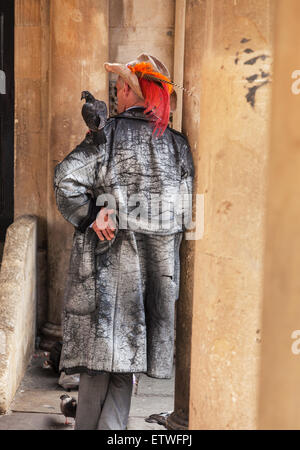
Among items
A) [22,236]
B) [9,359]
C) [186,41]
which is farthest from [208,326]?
[22,236]

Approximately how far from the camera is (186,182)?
4082 mm

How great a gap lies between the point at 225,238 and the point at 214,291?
0.56 feet

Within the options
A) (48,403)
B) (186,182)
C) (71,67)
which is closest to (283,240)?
(186,182)

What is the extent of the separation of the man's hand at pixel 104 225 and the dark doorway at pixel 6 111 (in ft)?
11.4

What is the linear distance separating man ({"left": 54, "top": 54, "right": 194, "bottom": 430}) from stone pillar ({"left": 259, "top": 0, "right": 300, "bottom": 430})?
70.6 inches

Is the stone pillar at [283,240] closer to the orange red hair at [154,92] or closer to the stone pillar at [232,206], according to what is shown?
the stone pillar at [232,206]

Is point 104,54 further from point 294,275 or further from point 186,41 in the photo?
point 294,275

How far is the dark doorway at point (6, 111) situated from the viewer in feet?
23.2

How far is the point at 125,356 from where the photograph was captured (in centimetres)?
392

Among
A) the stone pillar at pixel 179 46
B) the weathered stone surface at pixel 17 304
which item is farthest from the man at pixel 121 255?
the stone pillar at pixel 179 46

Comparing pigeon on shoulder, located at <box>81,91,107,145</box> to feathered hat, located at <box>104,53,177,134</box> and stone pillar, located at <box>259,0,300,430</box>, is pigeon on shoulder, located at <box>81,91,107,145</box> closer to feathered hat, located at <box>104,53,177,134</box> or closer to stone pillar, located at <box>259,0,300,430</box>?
feathered hat, located at <box>104,53,177,134</box>

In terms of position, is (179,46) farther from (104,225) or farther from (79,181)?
(104,225)

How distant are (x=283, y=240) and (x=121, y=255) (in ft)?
6.29

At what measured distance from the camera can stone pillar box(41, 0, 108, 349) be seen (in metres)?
5.93
